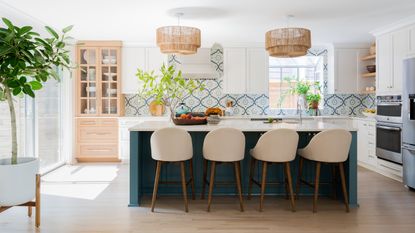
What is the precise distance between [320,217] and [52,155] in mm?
4661

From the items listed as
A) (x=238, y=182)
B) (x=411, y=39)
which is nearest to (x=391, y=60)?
(x=411, y=39)

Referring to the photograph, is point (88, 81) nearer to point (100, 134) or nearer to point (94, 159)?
point (100, 134)

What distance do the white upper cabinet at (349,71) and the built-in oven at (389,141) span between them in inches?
62.2

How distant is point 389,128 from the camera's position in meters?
4.62

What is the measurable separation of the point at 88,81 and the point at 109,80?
392mm

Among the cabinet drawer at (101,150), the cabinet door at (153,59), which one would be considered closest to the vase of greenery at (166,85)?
the cabinet door at (153,59)

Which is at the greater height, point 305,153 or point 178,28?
point 178,28

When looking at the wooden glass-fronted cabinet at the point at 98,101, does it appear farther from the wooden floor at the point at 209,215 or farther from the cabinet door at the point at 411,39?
the cabinet door at the point at 411,39

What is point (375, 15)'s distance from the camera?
14.6 ft

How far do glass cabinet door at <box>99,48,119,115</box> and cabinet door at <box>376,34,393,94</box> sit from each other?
462 centimetres

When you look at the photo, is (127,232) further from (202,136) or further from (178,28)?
(178,28)

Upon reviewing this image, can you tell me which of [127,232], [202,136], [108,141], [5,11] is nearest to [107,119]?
[108,141]

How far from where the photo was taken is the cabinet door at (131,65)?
6.23 metres

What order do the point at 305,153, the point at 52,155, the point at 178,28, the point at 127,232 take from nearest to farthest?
the point at 127,232 → the point at 305,153 → the point at 178,28 → the point at 52,155
